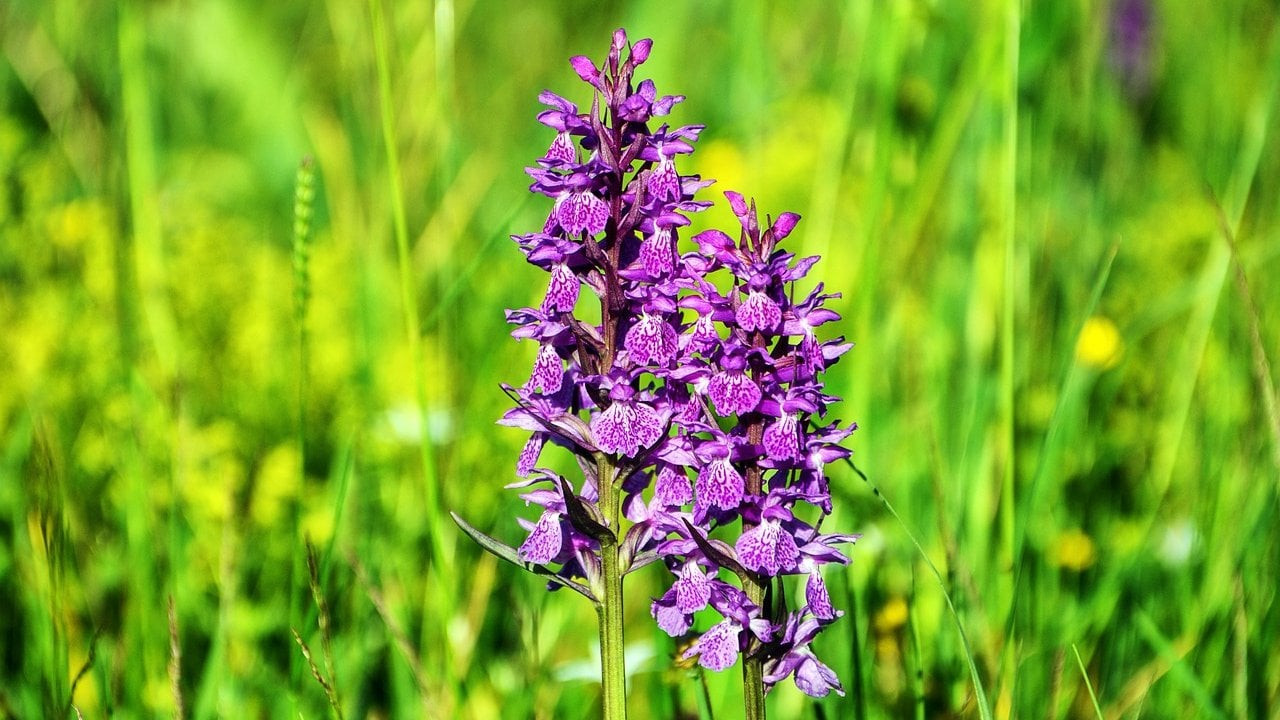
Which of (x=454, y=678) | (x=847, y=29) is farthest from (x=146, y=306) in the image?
(x=847, y=29)

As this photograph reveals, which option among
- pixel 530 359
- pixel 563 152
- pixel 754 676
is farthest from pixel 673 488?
pixel 530 359

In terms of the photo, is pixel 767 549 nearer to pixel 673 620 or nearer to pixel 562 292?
pixel 673 620

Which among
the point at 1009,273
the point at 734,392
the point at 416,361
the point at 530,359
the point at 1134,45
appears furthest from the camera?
the point at 1134,45

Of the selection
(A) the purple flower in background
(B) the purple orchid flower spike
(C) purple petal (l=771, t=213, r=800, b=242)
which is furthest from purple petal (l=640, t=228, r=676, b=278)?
(A) the purple flower in background

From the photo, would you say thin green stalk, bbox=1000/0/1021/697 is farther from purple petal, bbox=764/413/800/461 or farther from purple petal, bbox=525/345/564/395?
purple petal, bbox=525/345/564/395

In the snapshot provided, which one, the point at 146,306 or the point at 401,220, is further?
the point at 146,306

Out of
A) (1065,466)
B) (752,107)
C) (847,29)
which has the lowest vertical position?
(1065,466)

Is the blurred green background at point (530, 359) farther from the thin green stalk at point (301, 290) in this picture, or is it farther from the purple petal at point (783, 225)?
the purple petal at point (783, 225)

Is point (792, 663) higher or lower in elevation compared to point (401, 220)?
lower

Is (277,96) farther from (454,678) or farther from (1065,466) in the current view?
(454,678)
